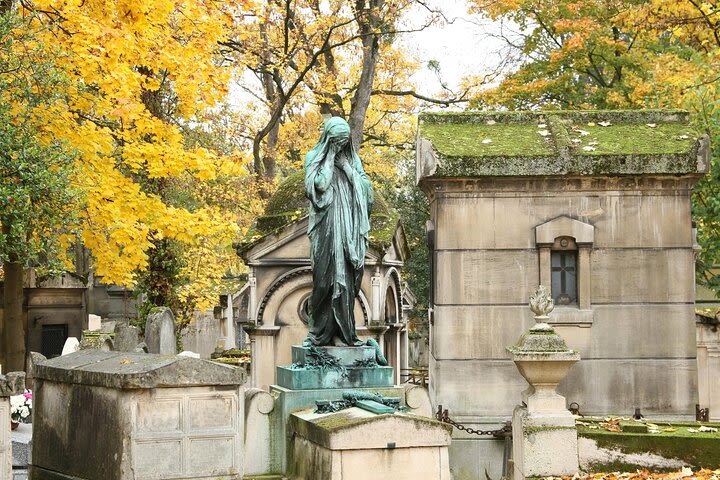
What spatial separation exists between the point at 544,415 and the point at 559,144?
4.33 m

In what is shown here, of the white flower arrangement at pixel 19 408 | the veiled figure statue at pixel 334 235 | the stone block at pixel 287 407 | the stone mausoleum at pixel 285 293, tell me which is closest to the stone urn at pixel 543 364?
the stone block at pixel 287 407

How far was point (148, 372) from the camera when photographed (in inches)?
289

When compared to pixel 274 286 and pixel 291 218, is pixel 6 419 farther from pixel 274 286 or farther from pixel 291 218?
pixel 291 218

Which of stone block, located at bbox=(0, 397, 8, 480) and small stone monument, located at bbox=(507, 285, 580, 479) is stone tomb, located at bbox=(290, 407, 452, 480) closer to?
small stone monument, located at bbox=(507, 285, 580, 479)

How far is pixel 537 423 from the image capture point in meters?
9.17

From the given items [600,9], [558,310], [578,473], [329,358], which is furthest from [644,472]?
[600,9]

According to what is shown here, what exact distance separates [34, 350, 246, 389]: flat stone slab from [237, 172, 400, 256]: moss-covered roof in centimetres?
729

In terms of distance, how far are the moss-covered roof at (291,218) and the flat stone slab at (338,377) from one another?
21.9 ft

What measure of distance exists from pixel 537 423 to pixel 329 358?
207cm

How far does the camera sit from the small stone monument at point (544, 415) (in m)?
9.05

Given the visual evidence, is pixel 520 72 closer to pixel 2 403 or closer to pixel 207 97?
pixel 207 97

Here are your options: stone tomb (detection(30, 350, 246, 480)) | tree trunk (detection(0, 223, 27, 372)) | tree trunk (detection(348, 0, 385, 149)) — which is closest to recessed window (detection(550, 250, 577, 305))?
stone tomb (detection(30, 350, 246, 480))

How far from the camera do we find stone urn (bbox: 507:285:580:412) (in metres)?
9.21

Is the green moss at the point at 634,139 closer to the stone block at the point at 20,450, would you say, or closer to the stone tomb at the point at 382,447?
the stone tomb at the point at 382,447
